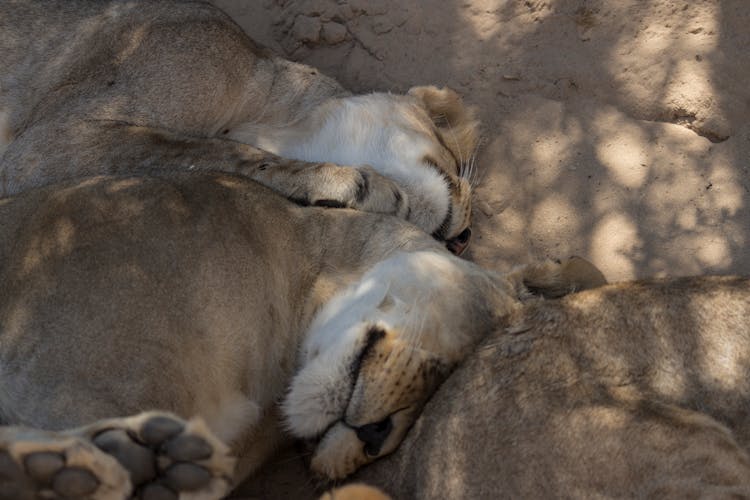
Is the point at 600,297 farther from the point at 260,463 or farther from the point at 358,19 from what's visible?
the point at 358,19

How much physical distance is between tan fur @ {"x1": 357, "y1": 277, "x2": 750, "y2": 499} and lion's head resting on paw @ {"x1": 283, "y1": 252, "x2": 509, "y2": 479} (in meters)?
0.12

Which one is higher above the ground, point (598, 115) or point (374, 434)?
point (374, 434)

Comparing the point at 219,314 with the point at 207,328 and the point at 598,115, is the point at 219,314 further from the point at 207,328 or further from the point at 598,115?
the point at 598,115

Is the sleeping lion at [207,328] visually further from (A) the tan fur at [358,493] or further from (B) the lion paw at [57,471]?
(A) the tan fur at [358,493]

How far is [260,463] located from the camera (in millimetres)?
3400

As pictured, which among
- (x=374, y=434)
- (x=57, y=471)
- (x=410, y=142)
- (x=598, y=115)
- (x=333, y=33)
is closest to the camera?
(x=57, y=471)

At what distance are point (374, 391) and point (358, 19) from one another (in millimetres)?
3009

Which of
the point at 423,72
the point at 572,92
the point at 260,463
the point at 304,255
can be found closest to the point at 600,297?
the point at 304,255

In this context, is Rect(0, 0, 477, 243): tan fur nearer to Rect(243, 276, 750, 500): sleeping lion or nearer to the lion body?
the lion body

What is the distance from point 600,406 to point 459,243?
1.72 meters

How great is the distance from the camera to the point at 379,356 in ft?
10.3

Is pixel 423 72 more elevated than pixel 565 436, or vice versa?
pixel 565 436

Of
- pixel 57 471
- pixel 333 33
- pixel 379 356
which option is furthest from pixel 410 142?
pixel 57 471

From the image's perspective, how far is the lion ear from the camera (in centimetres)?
480
